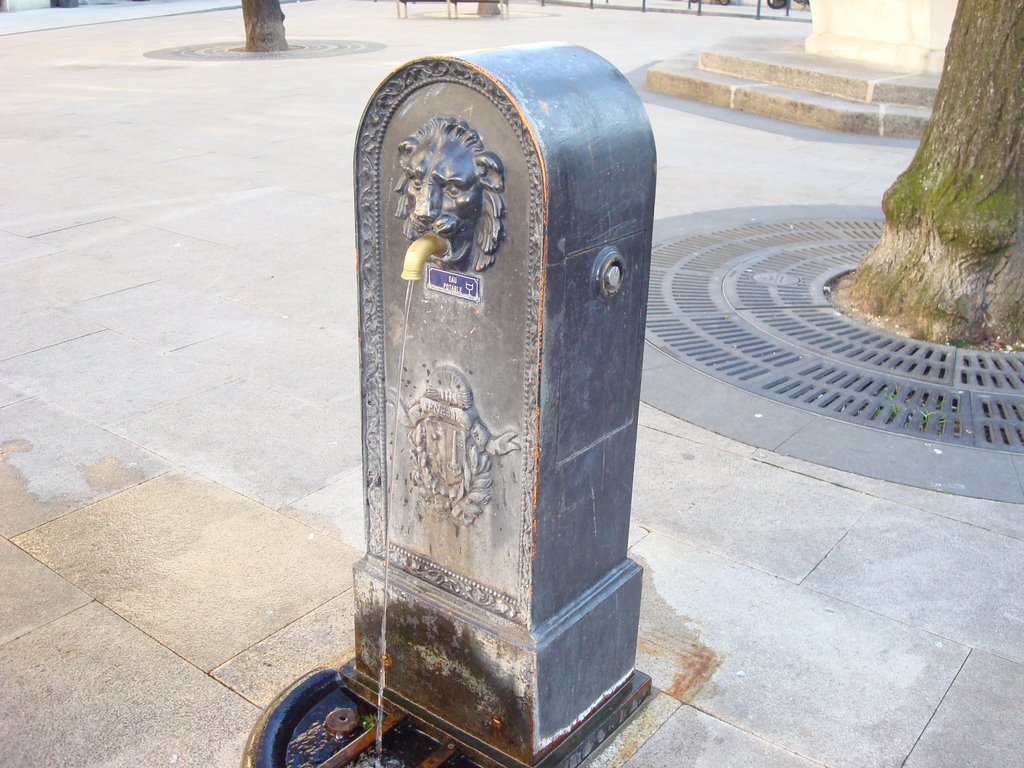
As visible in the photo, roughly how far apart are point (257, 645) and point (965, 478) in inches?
115

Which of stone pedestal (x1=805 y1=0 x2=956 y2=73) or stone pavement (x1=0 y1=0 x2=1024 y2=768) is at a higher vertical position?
stone pedestal (x1=805 y1=0 x2=956 y2=73)

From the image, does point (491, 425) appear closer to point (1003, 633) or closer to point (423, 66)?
point (423, 66)

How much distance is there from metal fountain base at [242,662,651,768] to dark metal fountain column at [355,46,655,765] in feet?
0.08

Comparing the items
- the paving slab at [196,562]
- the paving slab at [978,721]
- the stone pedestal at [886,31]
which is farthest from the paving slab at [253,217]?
the stone pedestal at [886,31]

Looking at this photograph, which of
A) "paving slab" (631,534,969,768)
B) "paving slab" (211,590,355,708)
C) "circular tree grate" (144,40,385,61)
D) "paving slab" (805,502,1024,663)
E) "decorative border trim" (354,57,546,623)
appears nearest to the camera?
"decorative border trim" (354,57,546,623)

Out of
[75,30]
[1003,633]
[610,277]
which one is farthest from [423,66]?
[75,30]

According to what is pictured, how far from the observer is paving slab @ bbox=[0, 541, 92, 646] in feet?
11.4

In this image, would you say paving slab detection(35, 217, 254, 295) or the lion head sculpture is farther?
paving slab detection(35, 217, 254, 295)

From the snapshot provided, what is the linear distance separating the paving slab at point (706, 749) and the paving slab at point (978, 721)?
37 cm

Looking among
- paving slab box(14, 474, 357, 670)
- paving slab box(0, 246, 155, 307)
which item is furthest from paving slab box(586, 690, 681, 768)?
paving slab box(0, 246, 155, 307)

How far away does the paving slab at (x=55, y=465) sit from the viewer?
4141mm

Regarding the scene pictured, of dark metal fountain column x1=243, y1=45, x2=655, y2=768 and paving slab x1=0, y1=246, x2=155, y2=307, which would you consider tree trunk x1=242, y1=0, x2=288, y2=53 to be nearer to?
paving slab x1=0, y1=246, x2=155, y2=307

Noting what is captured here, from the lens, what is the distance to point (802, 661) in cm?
327

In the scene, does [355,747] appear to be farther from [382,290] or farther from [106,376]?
[106,376]
